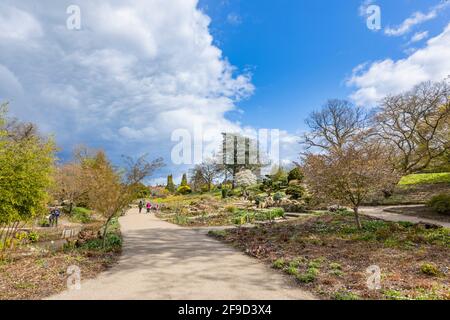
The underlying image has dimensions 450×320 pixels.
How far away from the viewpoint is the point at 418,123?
22328 mm

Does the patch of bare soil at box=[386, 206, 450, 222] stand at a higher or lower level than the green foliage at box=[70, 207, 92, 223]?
higher

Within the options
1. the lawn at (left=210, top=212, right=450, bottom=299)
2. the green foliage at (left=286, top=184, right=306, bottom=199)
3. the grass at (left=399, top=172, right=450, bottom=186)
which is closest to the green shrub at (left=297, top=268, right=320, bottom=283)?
the lawn at (left=210, top=212, right=450, bottom=299)

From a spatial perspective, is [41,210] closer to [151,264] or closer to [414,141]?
[151,264]

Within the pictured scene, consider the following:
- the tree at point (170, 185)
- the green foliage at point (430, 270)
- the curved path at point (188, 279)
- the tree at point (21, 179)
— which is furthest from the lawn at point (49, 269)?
the tree at point (170, 185)

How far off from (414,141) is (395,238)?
17.5m

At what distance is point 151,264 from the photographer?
7.68 metres

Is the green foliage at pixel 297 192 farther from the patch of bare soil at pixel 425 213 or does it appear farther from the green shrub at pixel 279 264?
the green shrub at pixel 279 264

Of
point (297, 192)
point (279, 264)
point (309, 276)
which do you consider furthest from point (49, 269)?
point (297, 192)

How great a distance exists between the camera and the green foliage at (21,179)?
8.48 metres

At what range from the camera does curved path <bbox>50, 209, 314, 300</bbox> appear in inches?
206

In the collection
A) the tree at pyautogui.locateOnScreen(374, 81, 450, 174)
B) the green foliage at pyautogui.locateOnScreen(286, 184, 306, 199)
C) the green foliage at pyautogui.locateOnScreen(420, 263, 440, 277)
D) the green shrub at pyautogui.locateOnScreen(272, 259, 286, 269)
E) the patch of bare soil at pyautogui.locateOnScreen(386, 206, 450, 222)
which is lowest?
the green shrub at pyautogui.locateOnScreen(272, 259, 286, 269)

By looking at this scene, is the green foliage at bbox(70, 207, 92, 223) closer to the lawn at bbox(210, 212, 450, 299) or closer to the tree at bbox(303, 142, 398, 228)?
the lawn at bbox(210, 212, 450, 299)

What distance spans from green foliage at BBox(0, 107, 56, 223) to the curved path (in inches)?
145
